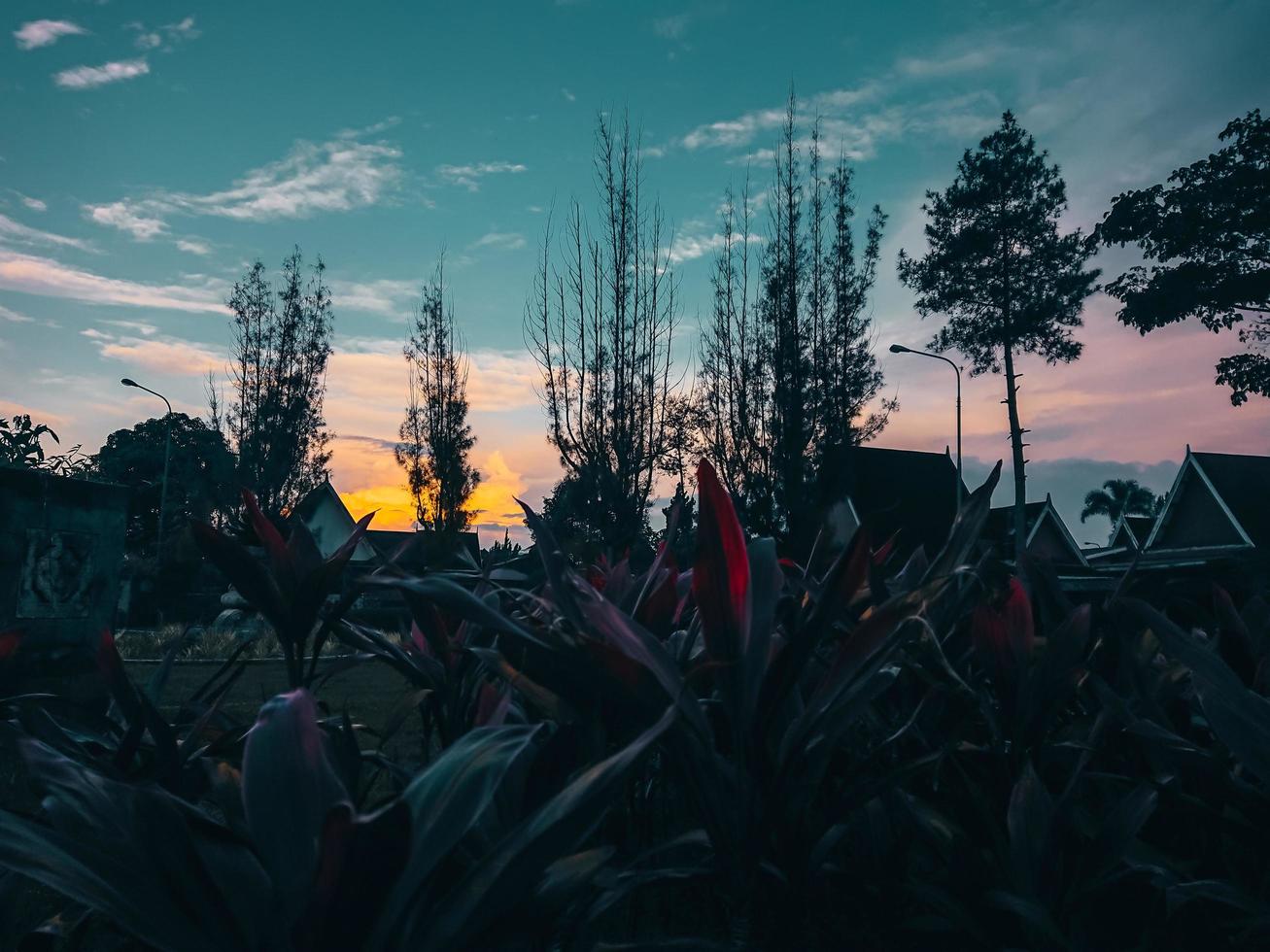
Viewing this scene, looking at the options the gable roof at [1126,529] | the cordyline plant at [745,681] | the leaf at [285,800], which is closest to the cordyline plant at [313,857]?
the leaf at [285,800]

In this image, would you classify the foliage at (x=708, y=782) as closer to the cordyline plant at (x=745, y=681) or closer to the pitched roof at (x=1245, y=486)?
the cordyline plant at (x=745, y=681)

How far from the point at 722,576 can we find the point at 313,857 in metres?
0.53

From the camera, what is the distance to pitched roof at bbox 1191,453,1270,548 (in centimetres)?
2391

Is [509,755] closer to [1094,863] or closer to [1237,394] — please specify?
[1094,863]

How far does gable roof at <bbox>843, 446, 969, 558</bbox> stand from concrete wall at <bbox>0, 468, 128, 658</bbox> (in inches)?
889

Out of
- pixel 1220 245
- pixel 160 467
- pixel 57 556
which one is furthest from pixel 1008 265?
pixel 160 467

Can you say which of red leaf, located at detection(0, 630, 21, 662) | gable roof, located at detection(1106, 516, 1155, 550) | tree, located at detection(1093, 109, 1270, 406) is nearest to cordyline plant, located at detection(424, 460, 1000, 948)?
red leaf, located at detection(0, 630, 21, 662)

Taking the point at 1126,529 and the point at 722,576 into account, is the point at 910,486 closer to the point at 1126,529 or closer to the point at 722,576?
the point at 1126,529

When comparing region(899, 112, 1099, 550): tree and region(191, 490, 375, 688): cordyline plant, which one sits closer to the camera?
region(191, 490, 375, 688): cordyline plant

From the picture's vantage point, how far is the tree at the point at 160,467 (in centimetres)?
3888

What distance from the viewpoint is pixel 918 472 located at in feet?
95.8

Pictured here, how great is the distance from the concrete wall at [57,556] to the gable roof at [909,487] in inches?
889

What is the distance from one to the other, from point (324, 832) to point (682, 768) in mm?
479

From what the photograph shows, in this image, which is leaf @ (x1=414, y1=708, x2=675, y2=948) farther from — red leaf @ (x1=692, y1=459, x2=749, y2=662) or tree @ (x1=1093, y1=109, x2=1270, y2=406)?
tree @ (x1=1093, y1=109, x2=1270, y2=406)
